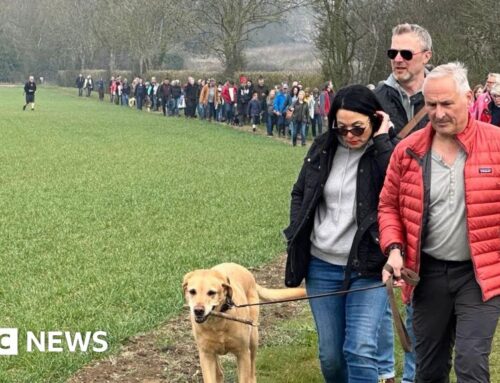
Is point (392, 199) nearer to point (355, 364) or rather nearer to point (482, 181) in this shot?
point (482, 181)

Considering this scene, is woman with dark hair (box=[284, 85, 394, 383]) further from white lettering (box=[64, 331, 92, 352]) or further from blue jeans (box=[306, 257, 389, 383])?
white lettering (box=[64, 331, 92, 352])

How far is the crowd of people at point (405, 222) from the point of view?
3748 mm

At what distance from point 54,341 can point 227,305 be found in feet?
5.88

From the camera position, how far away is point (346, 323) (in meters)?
4.32

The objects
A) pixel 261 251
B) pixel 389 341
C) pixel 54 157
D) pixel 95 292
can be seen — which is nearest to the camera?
pixel 389 341

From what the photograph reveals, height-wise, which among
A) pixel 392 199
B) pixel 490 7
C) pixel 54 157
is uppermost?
pixel 490 7

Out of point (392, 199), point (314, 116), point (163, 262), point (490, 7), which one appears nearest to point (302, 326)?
point (163, 262)

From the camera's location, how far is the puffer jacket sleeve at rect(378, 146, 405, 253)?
397 cm

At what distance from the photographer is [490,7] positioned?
22.2 m

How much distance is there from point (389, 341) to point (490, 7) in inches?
747

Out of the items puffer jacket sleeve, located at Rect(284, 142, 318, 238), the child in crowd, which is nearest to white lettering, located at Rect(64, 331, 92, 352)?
puffer jacket sleeve, located at Rect(284, 142, 318, 238)

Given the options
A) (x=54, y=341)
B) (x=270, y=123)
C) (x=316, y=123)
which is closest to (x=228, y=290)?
(x=54, y=341)

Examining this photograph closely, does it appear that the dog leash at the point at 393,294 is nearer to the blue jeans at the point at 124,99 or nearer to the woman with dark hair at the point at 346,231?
the woman with dark hair at the point at 346,231

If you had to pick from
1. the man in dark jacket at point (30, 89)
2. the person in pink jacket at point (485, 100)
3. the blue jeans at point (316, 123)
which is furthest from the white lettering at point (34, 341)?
the man in dark jacket at point (30, 89)
